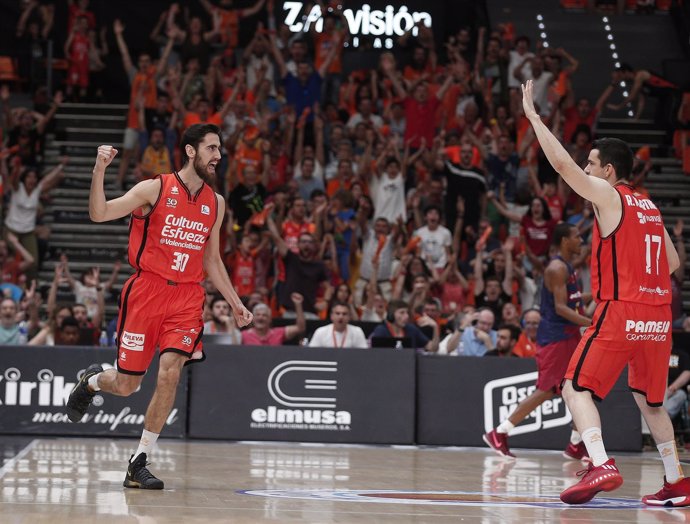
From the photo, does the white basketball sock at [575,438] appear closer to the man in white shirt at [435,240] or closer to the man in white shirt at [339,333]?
the man in white shirt at [339,333]

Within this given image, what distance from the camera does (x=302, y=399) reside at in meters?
12.6

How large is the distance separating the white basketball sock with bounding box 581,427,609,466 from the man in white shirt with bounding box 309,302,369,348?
19.3ft

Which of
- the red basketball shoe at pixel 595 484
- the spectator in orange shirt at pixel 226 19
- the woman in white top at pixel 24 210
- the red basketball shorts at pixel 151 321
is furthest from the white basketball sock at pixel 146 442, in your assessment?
the spectator in orange shirt at pixel 226 19

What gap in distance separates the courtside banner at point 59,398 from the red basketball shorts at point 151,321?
4318mm

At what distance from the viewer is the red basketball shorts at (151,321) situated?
8008mm

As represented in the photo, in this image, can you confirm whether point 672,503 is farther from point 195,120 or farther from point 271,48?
point 271,48

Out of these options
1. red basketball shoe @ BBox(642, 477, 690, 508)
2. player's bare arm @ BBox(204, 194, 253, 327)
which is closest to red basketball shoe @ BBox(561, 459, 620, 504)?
red basketball shoe @ BBox(642, 477, 690, 508)

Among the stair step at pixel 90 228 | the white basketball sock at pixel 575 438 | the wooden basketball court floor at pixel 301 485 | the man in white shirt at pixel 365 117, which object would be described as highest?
the man in white shirt at pixel 365 117

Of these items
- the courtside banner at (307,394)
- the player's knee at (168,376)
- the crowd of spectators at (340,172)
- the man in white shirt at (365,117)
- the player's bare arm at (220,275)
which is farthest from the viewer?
the man in white shirt at (365,117)

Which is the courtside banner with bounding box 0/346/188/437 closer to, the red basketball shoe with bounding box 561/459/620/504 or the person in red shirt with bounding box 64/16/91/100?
the red basketball shoe with bounding box 561/459/620/504

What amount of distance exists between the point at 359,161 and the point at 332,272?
2.10 metres

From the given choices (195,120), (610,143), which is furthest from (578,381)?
(195,120)

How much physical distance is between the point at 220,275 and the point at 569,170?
266cm

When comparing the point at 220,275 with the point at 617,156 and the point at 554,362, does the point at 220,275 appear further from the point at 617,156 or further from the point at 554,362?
the point at 554,362
